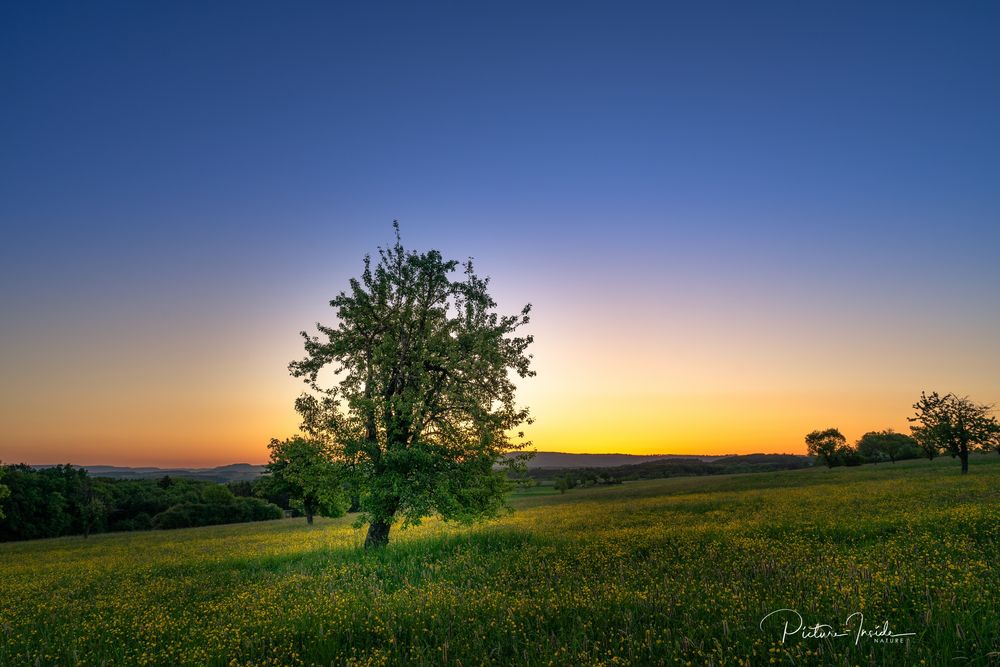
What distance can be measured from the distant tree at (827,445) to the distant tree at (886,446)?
4.58 meters

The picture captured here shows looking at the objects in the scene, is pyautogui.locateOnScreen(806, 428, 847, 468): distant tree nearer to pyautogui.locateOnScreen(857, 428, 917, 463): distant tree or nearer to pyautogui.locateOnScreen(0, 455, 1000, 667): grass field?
pyautogui.locateOnScreen(857, 428, 917, 463): distant tree

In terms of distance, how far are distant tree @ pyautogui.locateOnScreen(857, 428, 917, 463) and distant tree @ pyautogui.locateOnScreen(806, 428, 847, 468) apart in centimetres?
458

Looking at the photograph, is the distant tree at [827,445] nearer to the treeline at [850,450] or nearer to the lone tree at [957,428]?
the treeline at [850,450]

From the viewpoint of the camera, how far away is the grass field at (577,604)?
634 centimetres

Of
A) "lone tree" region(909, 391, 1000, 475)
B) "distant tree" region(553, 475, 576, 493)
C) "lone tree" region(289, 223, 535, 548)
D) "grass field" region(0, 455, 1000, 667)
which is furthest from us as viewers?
"distant tree" region(553, 475, 576, 493)

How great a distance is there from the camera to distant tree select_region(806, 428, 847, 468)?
329ft

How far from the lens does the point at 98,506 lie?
6119 cm

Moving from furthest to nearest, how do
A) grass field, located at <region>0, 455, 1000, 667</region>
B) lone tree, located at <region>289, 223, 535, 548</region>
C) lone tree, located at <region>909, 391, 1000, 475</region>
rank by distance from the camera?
lone tree, located at <region>909, 391, 1000, 475</region> → lone tree, located at <region>289, 223, 535, 548</region> → grass field, located at <region>0, 455, 1000, 667</region>

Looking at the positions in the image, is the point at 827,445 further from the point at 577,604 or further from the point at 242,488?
the point at 242,488

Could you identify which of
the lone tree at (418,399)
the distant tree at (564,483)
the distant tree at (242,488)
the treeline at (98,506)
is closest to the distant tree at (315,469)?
the lone tree at (418,399)

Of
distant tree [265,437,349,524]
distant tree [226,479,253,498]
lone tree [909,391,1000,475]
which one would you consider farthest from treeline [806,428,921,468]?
distant tree [226,479,253,498]

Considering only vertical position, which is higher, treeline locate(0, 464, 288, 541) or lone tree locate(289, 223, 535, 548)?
lone tree locate(289, 223, 535, 548)

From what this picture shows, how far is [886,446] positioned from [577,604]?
5515 inches

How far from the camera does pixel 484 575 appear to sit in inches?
451
